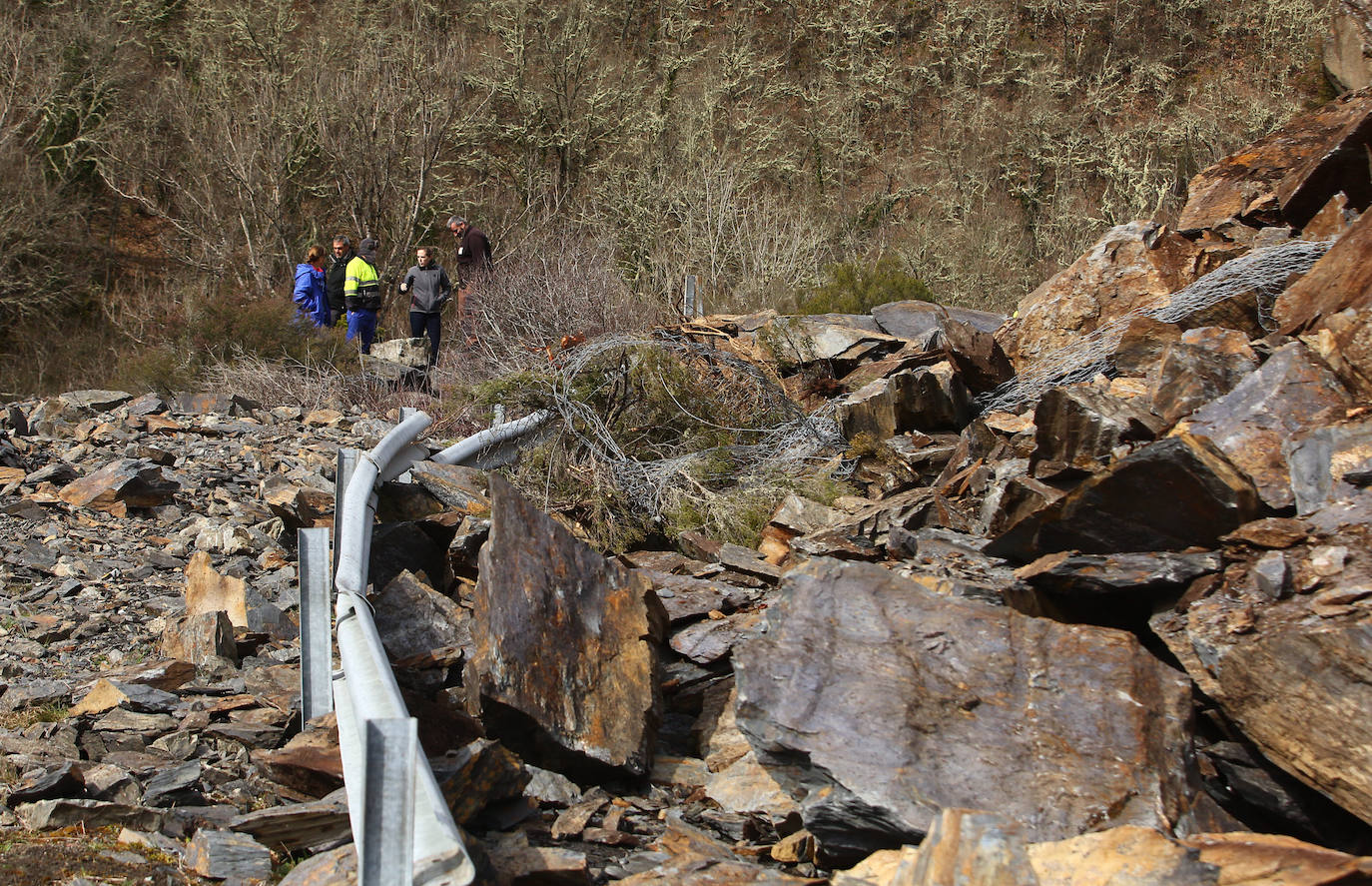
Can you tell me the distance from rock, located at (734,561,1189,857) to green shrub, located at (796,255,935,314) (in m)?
8.95

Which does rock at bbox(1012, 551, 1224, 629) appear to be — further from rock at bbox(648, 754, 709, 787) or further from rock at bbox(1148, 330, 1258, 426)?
rock at bbox(1148, 330, 1258, 426)

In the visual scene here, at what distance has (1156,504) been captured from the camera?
3.39m

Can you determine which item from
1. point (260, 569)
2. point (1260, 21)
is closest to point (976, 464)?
point (260, 569)

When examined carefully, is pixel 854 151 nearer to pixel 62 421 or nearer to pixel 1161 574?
pixel 62 421

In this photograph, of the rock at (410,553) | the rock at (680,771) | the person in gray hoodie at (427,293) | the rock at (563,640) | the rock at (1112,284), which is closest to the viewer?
the rock at (563,640)

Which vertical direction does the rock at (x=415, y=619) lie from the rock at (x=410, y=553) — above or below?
below

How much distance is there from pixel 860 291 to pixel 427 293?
16.0ft

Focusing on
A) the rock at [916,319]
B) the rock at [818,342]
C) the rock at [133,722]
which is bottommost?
the rock at [133,722]

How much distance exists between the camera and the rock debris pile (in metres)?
2.42

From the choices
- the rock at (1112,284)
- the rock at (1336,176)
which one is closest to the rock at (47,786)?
the rock at (1112,284)

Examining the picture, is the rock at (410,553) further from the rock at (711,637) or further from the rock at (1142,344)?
the rock at (1142,344)

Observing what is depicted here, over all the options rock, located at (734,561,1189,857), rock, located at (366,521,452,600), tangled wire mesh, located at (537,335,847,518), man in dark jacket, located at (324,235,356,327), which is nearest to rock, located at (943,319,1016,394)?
tangled wire mesh, located at (537,335,847,518)

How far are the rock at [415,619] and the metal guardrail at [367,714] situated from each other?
274mm

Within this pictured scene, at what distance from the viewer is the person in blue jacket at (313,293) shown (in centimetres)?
1239
